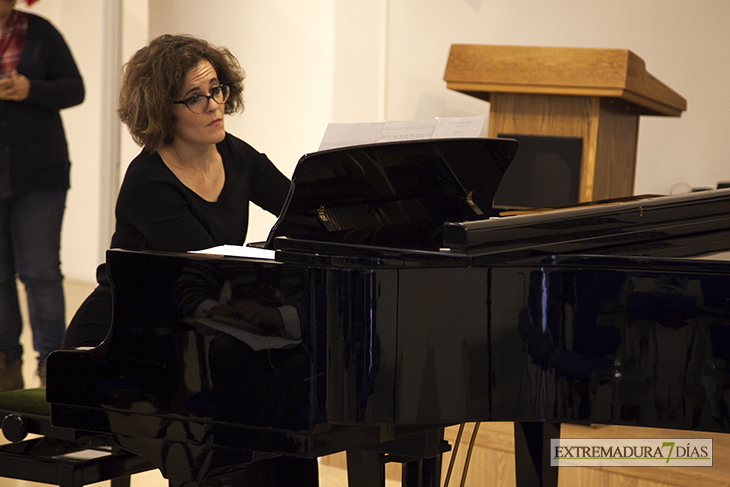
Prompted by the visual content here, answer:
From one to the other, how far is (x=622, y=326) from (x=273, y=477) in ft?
2.69

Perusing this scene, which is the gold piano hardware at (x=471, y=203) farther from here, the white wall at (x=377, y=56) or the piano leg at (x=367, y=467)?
the white wall at (x=377, y=56)

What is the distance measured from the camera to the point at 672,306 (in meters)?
1.28

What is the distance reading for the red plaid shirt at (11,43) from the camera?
3.16 metres

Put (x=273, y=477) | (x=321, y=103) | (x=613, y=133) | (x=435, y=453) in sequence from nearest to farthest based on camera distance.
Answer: (x=435, y=453) < (x=273, y=477) < (x=613, y=133) < (x=321, y=103)

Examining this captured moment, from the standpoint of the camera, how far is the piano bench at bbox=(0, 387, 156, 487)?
1.54 m

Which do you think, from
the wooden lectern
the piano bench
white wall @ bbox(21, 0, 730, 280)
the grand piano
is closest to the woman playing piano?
the piano bench

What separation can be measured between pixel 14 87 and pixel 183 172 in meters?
1.76

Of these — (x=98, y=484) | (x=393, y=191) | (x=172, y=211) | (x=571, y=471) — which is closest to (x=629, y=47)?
(x=571, y=471)

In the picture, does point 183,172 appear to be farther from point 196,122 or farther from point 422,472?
point 422,472

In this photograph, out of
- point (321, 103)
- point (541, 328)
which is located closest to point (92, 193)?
point (321, 103)

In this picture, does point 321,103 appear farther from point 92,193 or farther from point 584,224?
point 584,224

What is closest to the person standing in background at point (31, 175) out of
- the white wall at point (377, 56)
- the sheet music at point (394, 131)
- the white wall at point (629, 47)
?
the white wall at point (377, 56)

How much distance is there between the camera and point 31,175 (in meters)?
3.22

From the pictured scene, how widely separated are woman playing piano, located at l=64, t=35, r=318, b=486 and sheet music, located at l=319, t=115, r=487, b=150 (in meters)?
0.31
